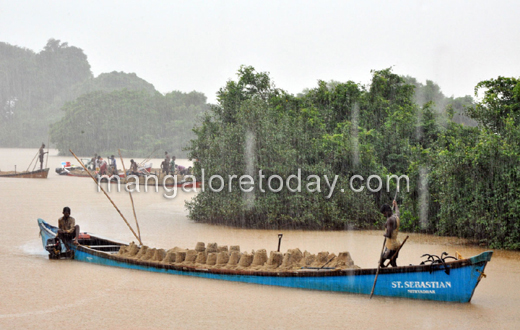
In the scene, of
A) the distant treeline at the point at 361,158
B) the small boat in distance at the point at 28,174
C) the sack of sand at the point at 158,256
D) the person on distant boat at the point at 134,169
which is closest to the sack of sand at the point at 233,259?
the sack of sand at the point at 158,256

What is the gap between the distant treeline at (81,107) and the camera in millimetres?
58219

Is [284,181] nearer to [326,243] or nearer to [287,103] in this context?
[326,243]

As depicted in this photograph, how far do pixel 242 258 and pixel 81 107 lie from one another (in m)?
51.7

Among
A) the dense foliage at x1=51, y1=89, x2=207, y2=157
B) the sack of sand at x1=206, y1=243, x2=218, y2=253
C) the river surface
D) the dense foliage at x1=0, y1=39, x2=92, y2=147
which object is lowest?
the river surface

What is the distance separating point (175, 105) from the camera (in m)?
61.4

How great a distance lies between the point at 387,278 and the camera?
8516 millimetres

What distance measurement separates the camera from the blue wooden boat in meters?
8.13

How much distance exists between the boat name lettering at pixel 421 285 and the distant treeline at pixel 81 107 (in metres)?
50.2

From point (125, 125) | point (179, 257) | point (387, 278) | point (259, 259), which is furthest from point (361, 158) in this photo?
point (125, 125)

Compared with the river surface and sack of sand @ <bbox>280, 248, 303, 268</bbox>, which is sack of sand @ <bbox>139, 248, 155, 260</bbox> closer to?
the river surface

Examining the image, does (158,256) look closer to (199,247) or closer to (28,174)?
(199,247)

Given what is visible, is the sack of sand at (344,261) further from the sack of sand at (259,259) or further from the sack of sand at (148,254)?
the sack of sand at (148,254)

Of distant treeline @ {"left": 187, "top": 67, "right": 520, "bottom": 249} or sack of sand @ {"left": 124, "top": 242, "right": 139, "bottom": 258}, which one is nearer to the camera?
sack of sand @ {"left": 124, "top": 242, "right": 139, "bottom": 258}

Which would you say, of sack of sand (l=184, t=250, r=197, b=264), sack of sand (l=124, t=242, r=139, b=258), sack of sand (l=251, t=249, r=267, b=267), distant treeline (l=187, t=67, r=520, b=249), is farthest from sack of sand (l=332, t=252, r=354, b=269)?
distant treeline (l=187, t=67, r=520, b=249)
